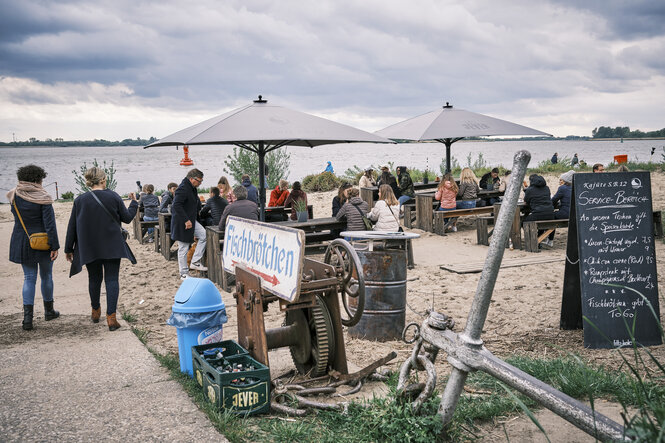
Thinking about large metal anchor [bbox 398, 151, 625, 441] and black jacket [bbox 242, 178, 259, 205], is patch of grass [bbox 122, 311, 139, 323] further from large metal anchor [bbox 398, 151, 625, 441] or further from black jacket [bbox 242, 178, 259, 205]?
black jacket [bbox 242, 178, 259, 205]

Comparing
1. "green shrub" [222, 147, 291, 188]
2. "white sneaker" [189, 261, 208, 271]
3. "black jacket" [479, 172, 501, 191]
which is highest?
"green shrub" [222, 147, 291, 188]

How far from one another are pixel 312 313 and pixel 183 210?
420cm

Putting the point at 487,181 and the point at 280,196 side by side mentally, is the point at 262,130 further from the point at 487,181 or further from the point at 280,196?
the point at 487,181

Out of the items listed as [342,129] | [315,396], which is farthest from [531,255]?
[315,396]

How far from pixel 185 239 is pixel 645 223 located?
18.9ft

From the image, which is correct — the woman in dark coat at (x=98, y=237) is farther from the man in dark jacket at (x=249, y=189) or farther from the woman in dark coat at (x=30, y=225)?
the man in dark jacket at (x=249, y=189)

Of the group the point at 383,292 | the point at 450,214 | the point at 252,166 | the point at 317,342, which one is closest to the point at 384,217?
the point at 450,214

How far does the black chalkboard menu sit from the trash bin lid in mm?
3102

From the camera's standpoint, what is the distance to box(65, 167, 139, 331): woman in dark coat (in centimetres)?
555

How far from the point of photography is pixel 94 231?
5578 millimetres

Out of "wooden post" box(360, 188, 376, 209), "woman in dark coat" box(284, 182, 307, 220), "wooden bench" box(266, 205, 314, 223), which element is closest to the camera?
"wooden bench" box(266, 205, 314, 223)

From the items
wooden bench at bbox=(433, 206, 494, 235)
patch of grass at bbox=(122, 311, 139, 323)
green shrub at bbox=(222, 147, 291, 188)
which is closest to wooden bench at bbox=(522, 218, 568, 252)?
wooden bench at bbox=(433, 206, 494, 235)

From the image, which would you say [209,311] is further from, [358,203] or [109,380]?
[358,203]

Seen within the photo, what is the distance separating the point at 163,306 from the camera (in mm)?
6773
